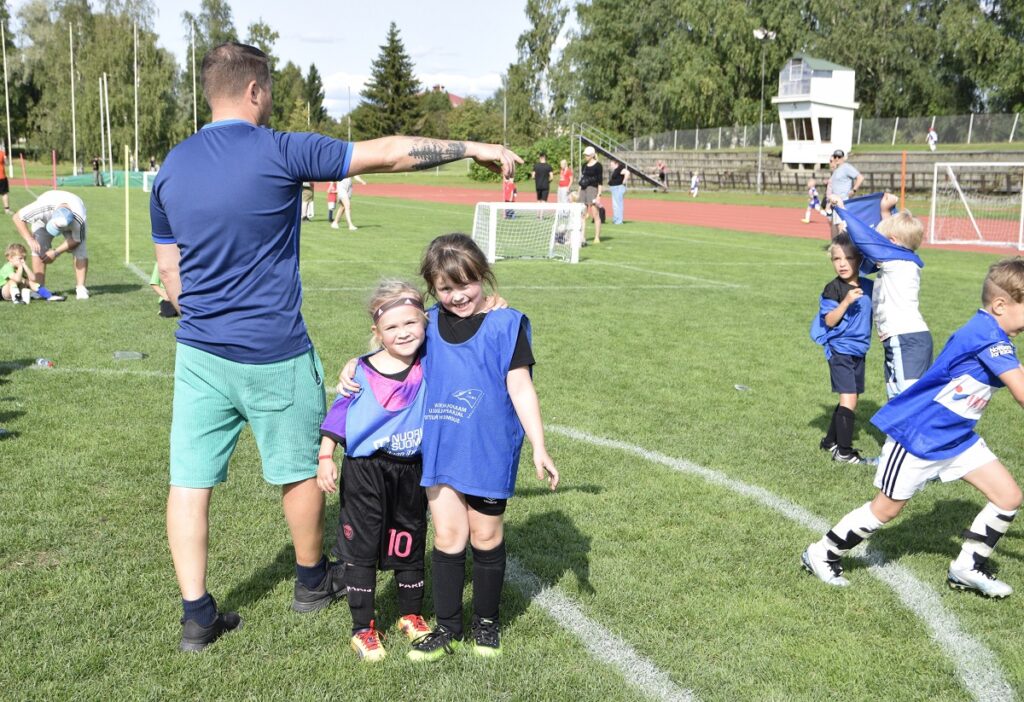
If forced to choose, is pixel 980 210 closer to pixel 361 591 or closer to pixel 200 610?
pixel 361 591

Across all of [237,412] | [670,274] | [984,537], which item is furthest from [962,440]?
[670,274]

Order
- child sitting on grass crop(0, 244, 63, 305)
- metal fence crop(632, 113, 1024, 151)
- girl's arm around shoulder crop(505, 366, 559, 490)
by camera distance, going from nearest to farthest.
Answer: girl's arm around shoulder crop(505, 366, 559, 490)
child sitting on grass crop(0, 244, 63, 305)
metal fence crop(632, 113, 1024, 151)

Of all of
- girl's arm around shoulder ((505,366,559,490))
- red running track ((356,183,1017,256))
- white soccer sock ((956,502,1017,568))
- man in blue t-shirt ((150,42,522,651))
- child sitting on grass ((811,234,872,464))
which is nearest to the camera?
man in blue t-shirt ((150,42,522,651))

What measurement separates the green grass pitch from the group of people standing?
0.29 m

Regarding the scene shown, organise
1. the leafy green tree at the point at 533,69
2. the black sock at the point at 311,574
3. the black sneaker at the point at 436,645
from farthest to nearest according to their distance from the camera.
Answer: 1. the leafy green tree at the point at 533,69
2. the black sock at the point at 311,574
3. the black sneaker at the point at 436,645

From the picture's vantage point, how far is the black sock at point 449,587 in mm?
3516

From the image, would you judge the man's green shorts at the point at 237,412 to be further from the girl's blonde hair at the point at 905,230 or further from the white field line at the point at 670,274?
the white field line at the point at 670,274

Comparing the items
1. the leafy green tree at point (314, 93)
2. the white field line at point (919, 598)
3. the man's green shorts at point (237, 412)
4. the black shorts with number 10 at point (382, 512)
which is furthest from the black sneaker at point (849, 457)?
the leafy green tree at point (314, 93)

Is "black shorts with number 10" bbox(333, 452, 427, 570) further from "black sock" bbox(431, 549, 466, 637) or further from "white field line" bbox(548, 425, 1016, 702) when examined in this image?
"white field line" bbox(548, 425, 1016, 702)

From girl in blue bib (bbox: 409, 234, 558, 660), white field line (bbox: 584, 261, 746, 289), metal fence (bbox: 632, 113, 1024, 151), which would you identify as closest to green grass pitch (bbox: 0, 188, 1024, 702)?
girl in blue bib (bbox: 409, 234, 558, 660)

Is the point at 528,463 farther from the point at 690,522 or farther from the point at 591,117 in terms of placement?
the point at 591,117

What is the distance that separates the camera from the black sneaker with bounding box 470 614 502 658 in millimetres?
3553

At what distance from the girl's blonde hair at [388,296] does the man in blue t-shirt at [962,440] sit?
211 centimetres

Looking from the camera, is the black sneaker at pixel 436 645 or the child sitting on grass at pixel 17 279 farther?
the child sitting on grass at pixel 17 279
